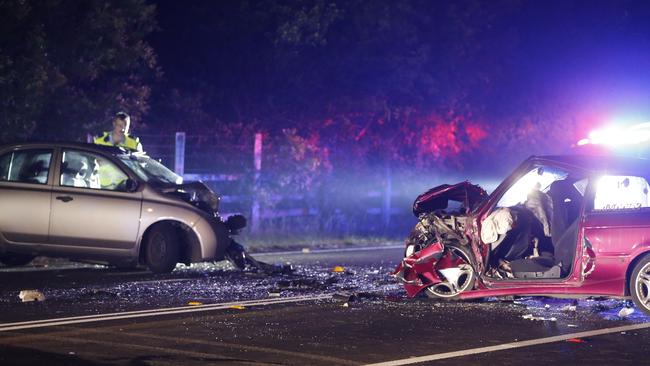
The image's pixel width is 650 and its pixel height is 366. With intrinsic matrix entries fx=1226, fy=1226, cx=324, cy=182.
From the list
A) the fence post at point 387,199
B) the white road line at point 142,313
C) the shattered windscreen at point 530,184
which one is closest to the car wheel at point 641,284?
the shattered windscreen at point 530,184

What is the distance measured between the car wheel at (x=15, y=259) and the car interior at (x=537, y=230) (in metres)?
6.14

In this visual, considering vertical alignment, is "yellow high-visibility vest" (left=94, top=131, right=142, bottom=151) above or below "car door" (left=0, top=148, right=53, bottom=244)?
above

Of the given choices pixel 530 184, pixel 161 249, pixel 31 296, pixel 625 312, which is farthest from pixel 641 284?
pixel 31 296

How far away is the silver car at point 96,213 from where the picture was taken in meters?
14.5

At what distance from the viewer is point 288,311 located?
38.4 feet

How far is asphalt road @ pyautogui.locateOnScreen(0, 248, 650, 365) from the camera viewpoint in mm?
9242

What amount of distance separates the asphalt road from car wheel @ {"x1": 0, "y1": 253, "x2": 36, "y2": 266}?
470 mm

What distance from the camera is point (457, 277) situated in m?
12.4

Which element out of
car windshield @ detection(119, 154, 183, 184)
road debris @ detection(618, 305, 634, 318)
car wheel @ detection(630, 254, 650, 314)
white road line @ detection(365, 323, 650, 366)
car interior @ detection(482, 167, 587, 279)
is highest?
car windshield @ detection(119, 154, 183, 184)

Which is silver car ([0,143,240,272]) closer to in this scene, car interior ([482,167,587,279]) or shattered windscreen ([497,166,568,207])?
shattered windscreen ([497,166,568,207])

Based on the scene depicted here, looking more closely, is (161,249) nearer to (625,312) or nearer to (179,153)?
(625,312)

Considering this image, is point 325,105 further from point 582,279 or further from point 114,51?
point 582,279

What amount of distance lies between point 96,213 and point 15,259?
5.17 feet

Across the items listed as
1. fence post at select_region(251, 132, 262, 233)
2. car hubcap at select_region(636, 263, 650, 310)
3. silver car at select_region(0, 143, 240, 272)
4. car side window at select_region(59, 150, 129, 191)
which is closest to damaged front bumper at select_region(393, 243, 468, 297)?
car hubcap at select_region(636, 263, 650, 310)
